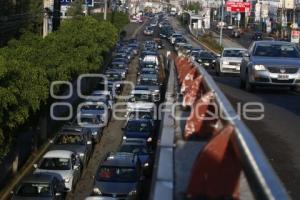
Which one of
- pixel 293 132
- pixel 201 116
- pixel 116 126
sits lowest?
pixel 116 126

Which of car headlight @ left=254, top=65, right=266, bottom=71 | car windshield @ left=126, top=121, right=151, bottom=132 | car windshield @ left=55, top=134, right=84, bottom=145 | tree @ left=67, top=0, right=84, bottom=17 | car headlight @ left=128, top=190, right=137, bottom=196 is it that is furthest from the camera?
tree @ left=67, top=0, right=84, bottom=17

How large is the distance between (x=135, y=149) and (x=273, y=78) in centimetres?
1098

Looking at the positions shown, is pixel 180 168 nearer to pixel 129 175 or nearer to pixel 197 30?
pixel 129 175

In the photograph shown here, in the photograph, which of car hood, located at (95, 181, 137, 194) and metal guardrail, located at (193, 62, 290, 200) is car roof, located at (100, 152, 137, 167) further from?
metal guardrail, located at (193, 62, 290, 200)

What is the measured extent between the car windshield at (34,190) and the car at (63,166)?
2.85 meters

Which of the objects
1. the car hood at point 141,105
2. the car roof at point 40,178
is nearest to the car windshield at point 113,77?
the car hood at point 141,105

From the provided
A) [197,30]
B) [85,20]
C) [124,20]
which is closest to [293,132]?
[85,20]

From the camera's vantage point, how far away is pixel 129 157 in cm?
2461

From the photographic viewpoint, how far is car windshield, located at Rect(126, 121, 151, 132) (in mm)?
30872

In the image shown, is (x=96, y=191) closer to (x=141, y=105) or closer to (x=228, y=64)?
(x=228, y=64)

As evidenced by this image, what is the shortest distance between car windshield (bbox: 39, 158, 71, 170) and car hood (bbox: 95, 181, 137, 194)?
3.20 metres

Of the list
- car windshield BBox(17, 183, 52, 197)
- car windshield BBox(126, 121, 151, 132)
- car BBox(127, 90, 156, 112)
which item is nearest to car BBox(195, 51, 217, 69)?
car BBox(127, 90, 156, 112)

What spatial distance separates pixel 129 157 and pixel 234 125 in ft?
66.0

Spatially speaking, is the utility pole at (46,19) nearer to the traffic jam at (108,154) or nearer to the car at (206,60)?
the traffic jam at (108,154)
